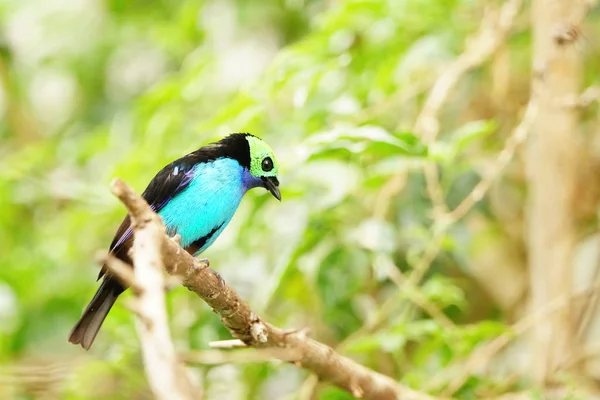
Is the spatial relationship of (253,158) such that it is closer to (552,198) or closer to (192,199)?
(192,199)

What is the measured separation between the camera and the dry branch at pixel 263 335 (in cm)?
198

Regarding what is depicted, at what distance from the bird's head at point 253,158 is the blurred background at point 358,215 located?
104mm

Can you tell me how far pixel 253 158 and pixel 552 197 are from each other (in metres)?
1.28

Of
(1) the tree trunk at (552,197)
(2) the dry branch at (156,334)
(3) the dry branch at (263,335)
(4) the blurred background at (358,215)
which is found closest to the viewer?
(2) the dry branch at (156,334)

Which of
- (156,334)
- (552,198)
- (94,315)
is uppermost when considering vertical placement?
(552,198)

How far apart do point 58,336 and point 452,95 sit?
7.97 ft

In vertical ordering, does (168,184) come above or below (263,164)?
below

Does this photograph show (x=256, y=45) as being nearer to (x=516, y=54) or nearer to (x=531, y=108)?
(x=516, y=54)

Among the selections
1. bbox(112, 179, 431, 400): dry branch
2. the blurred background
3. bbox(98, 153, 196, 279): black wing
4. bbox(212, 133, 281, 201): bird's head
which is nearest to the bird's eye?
bbox(212, 133, 281, 201): bird's head

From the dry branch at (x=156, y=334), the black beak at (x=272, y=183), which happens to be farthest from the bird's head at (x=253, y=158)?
the dry branch at (x=156, y=334)

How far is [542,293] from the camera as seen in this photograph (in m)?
3.51

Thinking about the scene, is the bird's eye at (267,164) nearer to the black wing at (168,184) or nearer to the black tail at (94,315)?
the black wing at (168,184)

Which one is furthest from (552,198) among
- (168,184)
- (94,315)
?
(94,315)

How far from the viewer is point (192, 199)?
115 inches
